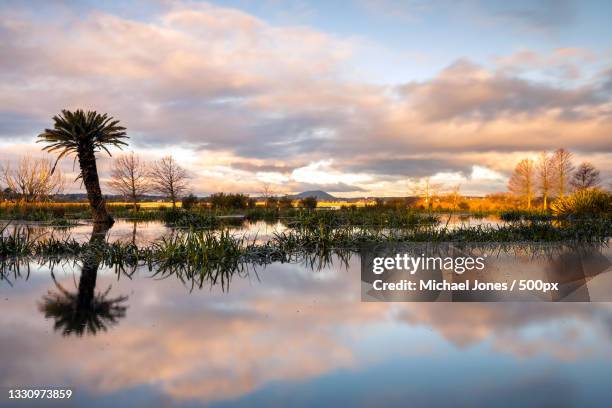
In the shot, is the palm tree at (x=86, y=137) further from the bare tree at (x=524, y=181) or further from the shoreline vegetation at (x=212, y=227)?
the bare tree at (x=524, y=181)

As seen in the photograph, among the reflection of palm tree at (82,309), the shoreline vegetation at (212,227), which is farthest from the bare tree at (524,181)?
the reflection of palm tree at (82,309)

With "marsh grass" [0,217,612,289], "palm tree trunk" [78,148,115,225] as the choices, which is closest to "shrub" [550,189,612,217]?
"marsh grass" [0,217,612,289]

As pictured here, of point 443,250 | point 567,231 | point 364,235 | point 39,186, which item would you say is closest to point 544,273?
point 443,250

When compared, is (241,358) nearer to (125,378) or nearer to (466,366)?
(125,378)

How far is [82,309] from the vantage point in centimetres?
631

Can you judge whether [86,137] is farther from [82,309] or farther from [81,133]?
[82,309]

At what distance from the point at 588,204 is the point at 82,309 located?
2855 cm

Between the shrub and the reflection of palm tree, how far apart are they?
27.0 meters

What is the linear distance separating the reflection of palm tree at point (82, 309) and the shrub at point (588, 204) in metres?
27.0

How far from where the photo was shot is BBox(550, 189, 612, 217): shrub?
81.6ft

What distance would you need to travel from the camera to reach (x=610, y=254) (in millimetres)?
12039

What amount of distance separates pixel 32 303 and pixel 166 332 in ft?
10.0

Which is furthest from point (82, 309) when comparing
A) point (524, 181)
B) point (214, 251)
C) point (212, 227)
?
point (524, 181)

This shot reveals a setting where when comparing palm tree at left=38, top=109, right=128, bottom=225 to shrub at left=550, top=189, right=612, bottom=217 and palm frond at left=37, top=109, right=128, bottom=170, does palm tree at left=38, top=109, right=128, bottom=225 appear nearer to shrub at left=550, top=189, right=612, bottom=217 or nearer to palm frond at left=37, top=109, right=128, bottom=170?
palm frond at left=37, top=109, right=128, bottom=170
